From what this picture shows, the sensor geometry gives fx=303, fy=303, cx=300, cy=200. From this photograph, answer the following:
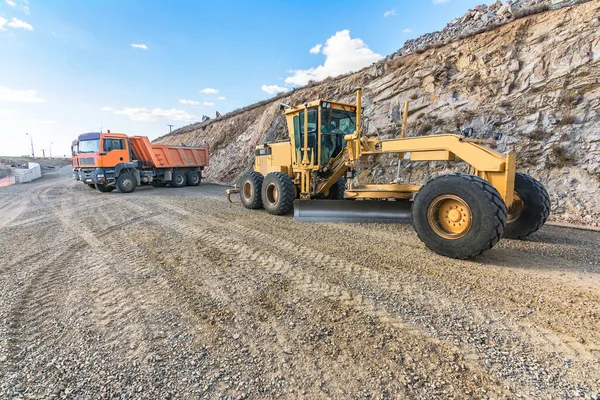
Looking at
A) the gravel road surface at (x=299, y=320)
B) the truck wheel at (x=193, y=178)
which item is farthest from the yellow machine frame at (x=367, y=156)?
the truck wheel at (x=193, y=178)

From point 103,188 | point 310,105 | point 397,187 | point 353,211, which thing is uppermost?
point 310,105

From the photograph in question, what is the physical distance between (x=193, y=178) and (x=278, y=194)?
11.2 metres

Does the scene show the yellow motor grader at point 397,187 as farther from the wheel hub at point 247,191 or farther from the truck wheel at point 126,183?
the truck wheel at point 126,183

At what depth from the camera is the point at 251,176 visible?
27.6ft

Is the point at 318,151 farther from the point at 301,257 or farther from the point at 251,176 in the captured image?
the point at 301,257

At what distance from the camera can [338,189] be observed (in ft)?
26.2

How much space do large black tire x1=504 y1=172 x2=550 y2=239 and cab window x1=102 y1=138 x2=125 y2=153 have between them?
48.0 feet

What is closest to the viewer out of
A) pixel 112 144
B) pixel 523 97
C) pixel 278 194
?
pixel 278 194

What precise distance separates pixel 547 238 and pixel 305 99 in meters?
16.0

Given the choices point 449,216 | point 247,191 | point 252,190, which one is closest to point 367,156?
point 449,216

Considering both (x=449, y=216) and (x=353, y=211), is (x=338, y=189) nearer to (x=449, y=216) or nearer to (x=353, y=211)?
(x=353, y=211)

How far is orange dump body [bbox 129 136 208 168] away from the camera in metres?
14.9

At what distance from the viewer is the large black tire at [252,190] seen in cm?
816

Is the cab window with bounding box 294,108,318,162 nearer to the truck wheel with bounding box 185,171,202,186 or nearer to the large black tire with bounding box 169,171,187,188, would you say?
the large black tire with bounding box 169,171,187,188
